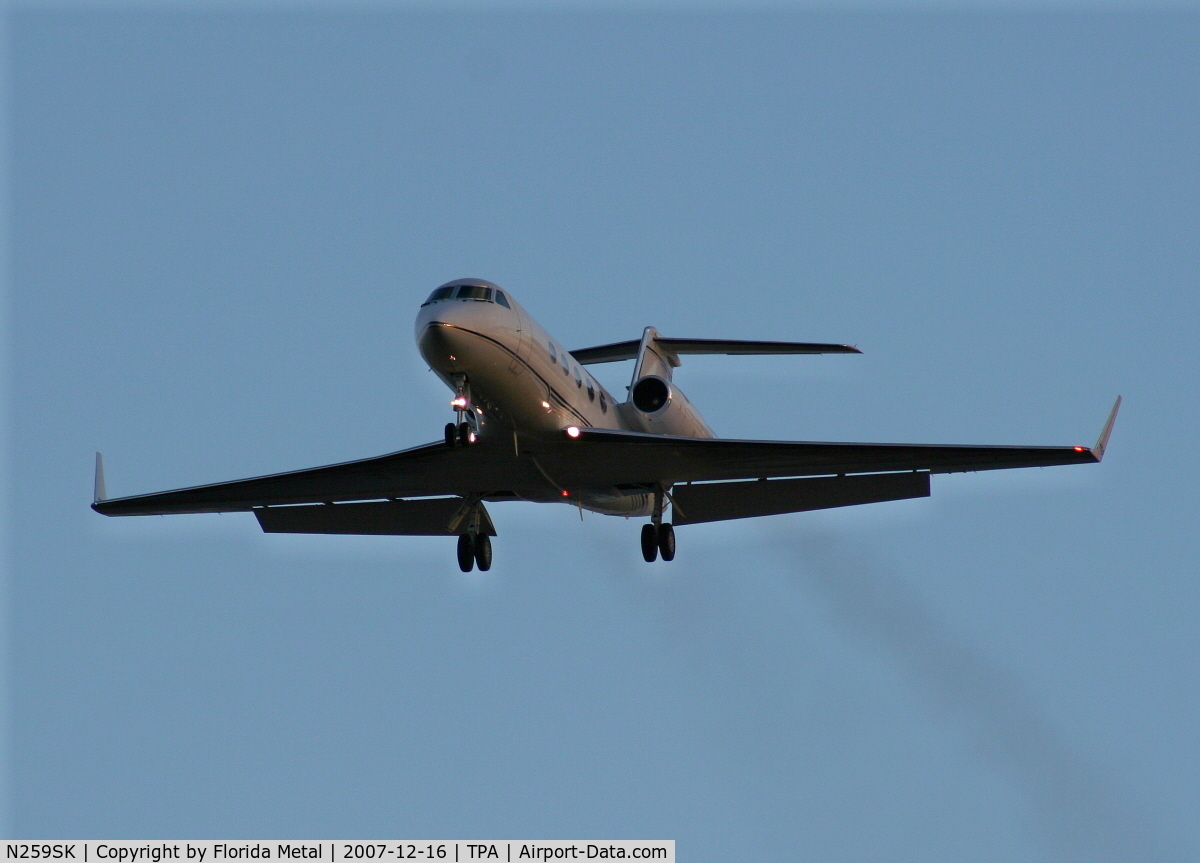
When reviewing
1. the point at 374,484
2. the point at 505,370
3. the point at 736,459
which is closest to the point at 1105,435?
the point at 736,459

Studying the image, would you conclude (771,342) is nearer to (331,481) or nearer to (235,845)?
(331,481)

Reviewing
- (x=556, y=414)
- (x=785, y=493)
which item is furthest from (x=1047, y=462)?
(x=556, y=414)

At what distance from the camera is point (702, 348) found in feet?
107

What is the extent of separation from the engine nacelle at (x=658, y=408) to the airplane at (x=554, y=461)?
2 centimetres

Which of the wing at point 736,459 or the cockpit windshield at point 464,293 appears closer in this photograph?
the cockpit windshield at point 464,293

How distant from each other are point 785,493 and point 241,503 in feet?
31.9

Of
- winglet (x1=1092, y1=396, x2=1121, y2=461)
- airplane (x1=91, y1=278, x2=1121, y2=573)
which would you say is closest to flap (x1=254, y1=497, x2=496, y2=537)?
airplane (x1=91, y1=278, x2=1121, y2=573)

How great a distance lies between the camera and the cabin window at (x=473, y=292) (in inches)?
1006

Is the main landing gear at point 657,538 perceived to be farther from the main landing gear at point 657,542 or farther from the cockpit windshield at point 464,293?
the cockpit windshield at point 464,293

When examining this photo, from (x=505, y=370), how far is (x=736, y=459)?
4.47 metres

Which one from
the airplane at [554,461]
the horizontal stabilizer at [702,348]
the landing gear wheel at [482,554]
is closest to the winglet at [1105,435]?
the airplane at [554,461]

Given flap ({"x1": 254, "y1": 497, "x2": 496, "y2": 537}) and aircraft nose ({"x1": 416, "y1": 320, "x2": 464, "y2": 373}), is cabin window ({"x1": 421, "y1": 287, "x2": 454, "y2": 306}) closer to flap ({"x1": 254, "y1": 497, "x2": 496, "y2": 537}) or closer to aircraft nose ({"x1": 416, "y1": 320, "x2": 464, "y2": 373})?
aircraft nose ({"x1": 416, "y1": 320, "x2": 464, "y2": 373})

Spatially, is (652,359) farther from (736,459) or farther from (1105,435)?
(1105,435)

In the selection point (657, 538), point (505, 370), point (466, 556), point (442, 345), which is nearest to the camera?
point (442, 345)
